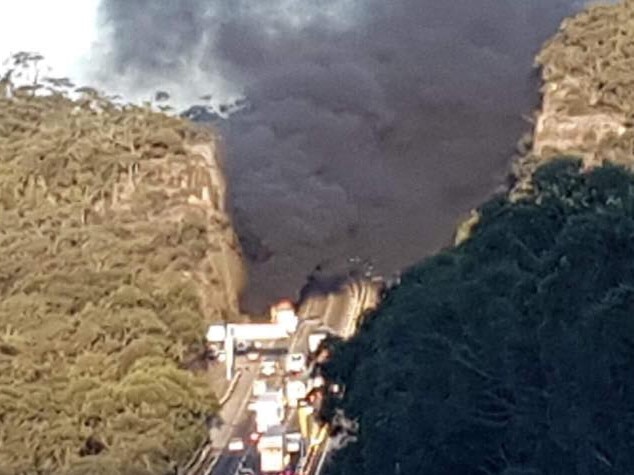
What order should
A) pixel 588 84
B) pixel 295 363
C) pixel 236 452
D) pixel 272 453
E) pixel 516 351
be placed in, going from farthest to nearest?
pixel 588 84, pixel 295 363, pixel 236 452, pixel 272 453, pixel 516 351

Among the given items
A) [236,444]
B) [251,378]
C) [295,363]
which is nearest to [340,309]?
[295,363]

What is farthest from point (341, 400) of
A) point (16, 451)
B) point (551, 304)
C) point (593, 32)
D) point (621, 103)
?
point (593, 32)

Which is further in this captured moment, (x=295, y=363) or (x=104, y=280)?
(x=104, y=280)

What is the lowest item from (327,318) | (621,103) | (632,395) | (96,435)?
(632,395)

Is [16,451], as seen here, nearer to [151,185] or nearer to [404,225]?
[404,225]

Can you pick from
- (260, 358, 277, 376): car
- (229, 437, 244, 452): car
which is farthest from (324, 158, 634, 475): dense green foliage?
(260, 358, 277, 376): car

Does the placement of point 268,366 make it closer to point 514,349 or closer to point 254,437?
point 254,437

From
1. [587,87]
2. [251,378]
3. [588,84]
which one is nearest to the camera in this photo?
[251,378]
